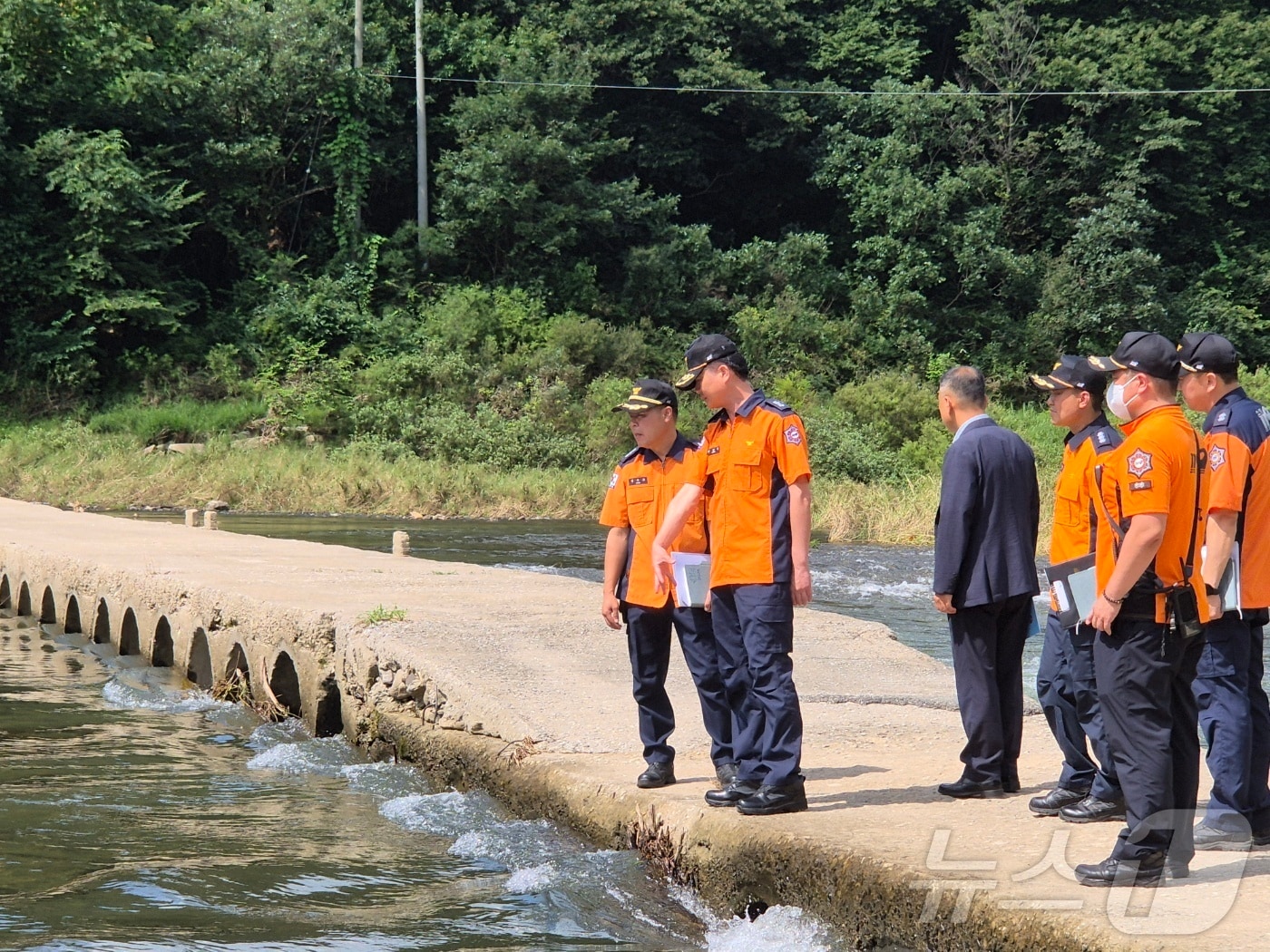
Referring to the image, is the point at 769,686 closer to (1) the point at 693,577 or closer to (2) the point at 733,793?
(2) the point at 733,793

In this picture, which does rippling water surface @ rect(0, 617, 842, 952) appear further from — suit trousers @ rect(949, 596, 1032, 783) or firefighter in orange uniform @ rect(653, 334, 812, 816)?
suit trousers @ rect(949, 596, 1032, 783)

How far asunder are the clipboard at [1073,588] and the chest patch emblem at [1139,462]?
2.59 feet

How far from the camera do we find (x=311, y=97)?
3628 cm

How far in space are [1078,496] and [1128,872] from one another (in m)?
1.56

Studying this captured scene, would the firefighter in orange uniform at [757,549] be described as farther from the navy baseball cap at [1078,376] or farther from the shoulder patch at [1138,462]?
the shoulder patch at [1138,462]

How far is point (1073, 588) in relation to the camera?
540 centimetres

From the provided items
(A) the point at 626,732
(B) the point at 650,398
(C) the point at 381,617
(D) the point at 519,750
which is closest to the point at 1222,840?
(B) the point at 650,398

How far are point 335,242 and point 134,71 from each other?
6911 mm

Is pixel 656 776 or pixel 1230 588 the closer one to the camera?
pixel 1230 588

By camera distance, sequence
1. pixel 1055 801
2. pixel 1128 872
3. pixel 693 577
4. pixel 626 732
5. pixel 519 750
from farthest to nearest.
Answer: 1. pixel 626 732
2. pixel 519 750
3. pixel 693 577
4. pixel 1055 801
5. pixel 1128 872

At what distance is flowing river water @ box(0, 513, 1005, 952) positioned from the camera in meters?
5.55

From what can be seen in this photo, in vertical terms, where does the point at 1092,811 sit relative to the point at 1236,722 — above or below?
below

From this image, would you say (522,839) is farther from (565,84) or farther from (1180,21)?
(1180,21)

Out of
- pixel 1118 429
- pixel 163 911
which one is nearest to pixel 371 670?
pixel 163 911
